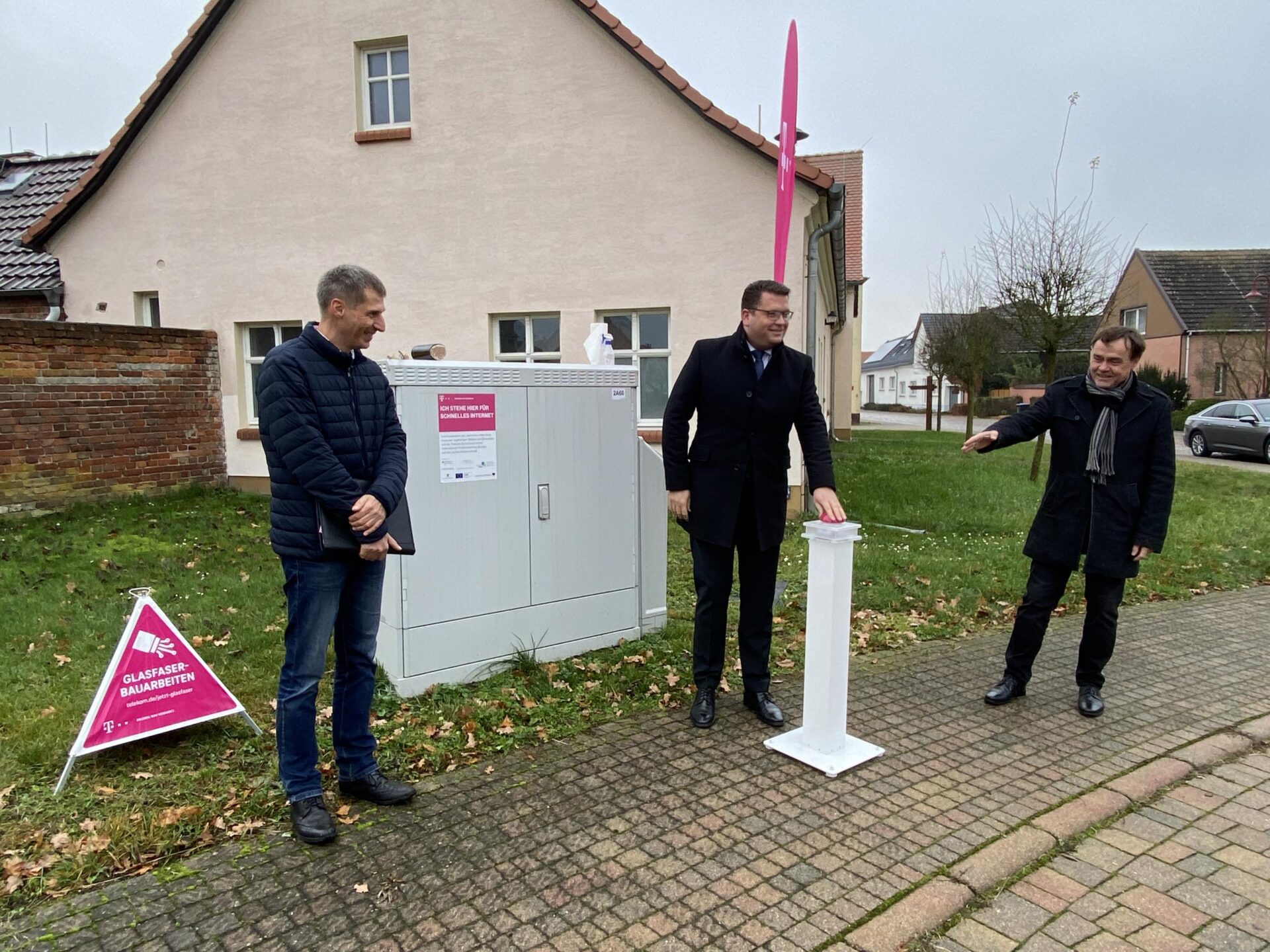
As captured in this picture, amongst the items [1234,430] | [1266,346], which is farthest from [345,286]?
[1266,346]

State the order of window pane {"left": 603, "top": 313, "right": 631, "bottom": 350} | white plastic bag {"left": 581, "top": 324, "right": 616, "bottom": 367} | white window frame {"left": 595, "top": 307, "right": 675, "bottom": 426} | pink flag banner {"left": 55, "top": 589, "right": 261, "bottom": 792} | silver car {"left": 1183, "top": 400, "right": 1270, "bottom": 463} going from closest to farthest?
pink flag banner {"left": 55, "top": 589, "right": 261, "bottom": 792} < white plastic bag {"left": 581, "top": 324, "right": 616, "bottom": 367} < white window frame {"left": 595, "top": 307, "right": 675, "bottom": 426} < window pane {"left": 603, "top": 313, "right": 631, "bottom": 350} < silver car {"left": 1183, "top": 400, "right": 1270, "bottom": 463}

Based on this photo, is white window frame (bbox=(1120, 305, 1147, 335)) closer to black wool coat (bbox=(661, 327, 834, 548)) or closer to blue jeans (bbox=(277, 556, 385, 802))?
black wool coat (bbox=(661, 327, 834, 548))

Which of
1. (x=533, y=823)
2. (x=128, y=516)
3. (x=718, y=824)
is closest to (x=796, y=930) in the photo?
(x=718, y=824)

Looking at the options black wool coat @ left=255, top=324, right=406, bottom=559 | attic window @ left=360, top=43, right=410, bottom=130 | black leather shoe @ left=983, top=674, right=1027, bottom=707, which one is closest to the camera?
black wool coat @ left=255, top=324, right=406, bottom=559

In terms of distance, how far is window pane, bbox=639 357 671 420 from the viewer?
36.8 feet

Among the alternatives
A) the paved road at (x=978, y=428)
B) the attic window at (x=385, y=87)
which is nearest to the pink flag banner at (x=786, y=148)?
the paved road at (x=978, y=428)

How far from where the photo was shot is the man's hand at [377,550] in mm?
3189

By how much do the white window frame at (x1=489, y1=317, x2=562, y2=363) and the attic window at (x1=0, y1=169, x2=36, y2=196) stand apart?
1155 centimetres

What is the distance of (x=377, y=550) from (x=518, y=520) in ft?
5.41

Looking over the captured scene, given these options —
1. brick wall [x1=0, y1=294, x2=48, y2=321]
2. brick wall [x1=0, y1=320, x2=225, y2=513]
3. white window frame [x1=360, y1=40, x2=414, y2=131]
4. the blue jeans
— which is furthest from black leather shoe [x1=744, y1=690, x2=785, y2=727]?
brick wall [x1=0, y1=294, x2=48, y2=321]

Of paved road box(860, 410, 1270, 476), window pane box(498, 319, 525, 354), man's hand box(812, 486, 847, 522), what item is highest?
window pane box(498, 319, 525, 354)

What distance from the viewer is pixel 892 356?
84688mm

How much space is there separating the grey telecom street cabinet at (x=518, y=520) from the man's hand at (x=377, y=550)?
1078mm

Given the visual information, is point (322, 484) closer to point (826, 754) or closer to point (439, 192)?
Result: point (826, 754)
